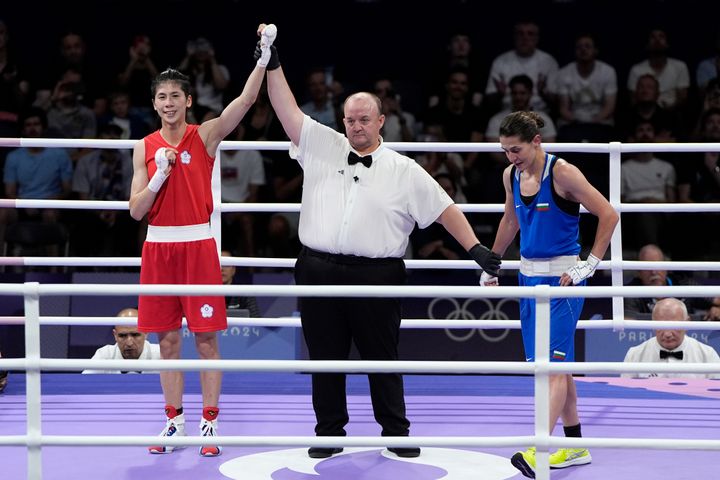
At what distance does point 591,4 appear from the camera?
1023cm

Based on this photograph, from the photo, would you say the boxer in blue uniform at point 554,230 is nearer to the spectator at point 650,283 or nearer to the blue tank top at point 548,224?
the blue tank top at point 548,224

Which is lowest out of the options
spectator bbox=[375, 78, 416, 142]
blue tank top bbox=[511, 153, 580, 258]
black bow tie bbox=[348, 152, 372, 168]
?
blue tank top bbox=[511, 153, 580, 258]

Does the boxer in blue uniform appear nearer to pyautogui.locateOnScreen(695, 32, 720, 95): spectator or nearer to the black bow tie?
the black bow tie

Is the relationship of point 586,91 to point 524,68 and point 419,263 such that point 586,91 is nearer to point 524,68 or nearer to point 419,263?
point 524,68

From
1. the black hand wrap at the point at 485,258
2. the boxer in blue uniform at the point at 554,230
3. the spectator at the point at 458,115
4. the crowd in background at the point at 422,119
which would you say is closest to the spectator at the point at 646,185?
the crowd in background at the point at 422,119

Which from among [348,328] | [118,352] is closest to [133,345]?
[118,352]

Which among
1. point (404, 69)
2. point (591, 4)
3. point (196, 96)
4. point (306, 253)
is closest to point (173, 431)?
point (306, 253)

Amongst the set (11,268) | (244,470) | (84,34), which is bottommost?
(244,470)

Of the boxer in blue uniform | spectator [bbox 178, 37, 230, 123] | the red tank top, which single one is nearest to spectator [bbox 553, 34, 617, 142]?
spectator [bbox 178, 37, 230, 123]

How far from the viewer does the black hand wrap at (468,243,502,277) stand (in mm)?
4395

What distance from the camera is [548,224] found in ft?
14.5

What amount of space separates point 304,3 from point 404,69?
3.59 feet

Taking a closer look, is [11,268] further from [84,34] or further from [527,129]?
[527,129]

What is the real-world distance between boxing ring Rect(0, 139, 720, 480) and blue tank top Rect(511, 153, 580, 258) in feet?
1.70
